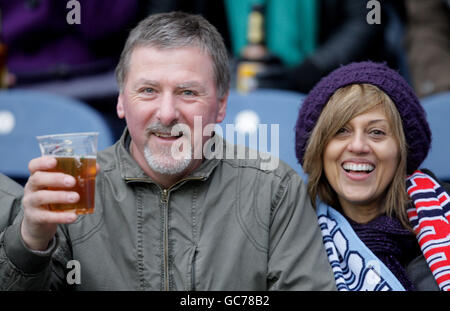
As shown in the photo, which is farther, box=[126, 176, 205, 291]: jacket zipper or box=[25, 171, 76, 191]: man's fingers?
box=[126, 176, 205, 291]: jacket zipper

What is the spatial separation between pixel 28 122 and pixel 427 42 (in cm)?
243

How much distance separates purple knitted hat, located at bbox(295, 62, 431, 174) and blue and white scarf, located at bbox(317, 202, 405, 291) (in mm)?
340

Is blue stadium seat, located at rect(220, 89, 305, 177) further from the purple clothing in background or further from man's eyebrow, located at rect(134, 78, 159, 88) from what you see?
the purple clothing in background

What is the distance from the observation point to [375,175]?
216 cm

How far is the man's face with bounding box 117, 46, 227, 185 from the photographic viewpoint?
196 cm

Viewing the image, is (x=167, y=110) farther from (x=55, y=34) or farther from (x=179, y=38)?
(x=55, y=34)

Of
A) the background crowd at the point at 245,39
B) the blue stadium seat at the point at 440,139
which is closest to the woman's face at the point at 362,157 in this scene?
the blue stadium seat at the point at 440,139

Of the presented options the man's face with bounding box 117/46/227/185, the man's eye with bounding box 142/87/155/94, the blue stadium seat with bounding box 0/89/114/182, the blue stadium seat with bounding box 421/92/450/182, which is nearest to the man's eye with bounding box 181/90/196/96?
the man's face with bounding box 117/46/227/185

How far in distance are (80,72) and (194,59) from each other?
2.06 metres

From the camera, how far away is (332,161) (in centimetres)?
219

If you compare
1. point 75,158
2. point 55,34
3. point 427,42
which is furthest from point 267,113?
point 55,34

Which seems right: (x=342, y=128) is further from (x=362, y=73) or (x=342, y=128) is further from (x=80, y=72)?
(x=80, y=72)
